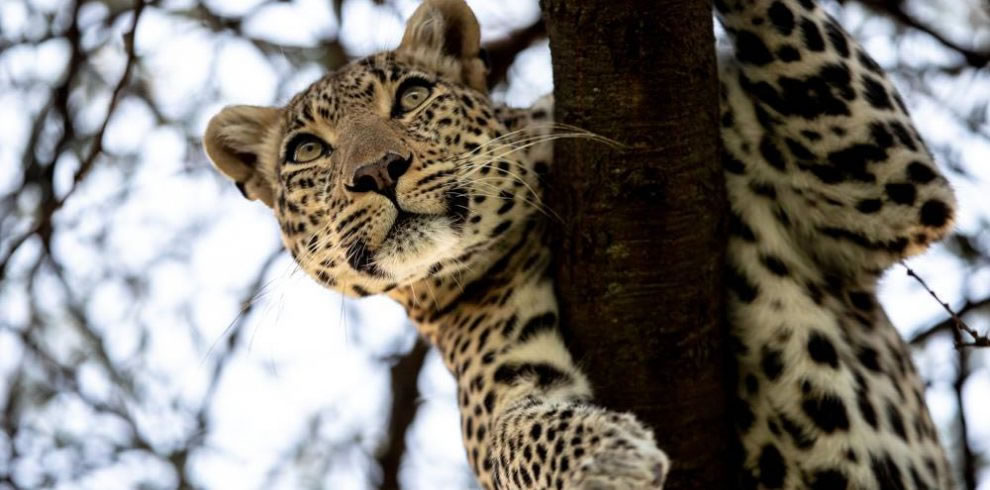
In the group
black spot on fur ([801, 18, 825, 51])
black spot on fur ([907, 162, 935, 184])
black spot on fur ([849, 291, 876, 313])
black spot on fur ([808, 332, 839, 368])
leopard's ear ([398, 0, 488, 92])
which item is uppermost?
black spot on fur ([801, 18, 825, 51])

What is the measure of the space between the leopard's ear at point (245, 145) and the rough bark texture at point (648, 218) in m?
1.92

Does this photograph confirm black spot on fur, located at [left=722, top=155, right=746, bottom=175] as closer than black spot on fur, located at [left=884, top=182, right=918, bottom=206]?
No

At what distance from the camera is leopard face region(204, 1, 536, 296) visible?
16.5ft

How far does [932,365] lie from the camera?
710 cm

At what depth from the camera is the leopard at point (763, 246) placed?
4.90 metres

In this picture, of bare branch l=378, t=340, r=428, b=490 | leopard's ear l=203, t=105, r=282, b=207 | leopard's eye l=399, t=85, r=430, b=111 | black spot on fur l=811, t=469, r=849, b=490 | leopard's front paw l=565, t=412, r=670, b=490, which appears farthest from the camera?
bare branch l=378, t=340, r=428, b=490

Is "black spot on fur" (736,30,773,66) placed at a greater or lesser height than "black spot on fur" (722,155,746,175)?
greater

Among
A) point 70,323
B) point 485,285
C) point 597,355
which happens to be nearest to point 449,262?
point 485,285

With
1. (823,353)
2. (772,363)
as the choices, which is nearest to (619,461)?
(772,363)

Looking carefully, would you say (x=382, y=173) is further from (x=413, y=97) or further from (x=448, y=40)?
(x=448, y=40)

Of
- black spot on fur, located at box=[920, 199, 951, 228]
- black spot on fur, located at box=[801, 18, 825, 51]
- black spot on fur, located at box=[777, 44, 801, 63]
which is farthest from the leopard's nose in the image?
black spot on fur, located at box=[920, 199, 951, 228]

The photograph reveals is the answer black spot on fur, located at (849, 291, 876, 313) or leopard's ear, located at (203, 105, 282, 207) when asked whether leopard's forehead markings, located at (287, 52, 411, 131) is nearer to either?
leopard's ear, located at (203, 105, 282, 207)

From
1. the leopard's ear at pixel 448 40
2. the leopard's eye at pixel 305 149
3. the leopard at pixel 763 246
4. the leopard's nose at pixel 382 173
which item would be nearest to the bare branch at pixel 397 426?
the leopard at pixel 763 246

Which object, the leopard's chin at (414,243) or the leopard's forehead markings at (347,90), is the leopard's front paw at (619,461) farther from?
the leopard's forehead markings at (347,90)
